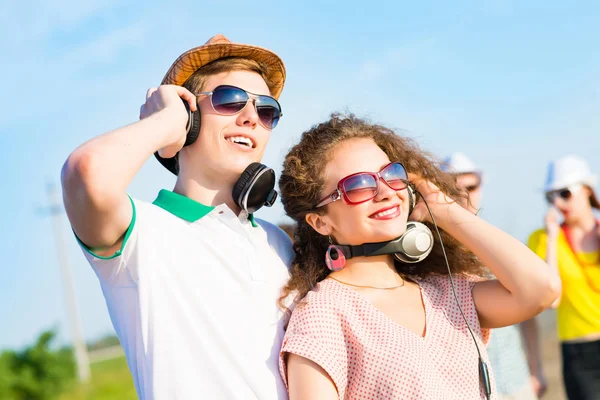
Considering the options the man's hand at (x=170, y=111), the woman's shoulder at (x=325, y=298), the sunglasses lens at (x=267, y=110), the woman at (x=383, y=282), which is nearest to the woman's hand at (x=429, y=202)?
the woman at (x=383, y=282)

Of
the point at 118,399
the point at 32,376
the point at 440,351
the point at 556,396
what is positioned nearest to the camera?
the point at 440,351

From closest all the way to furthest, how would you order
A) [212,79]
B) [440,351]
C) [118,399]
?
[440,351]
[212,79]
[118,399]

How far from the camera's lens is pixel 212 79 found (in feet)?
10.4

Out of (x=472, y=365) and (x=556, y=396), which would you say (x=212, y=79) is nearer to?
(x=472, y=365)

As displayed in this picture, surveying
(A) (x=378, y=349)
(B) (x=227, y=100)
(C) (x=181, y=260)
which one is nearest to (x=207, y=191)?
(B) (x=227, y=100)

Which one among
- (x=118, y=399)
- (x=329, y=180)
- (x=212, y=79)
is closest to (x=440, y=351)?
(x=329, y=180)

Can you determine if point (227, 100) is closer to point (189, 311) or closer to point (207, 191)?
point (207, 191)

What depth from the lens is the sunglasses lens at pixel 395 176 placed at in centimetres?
286

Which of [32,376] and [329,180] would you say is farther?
[32,376]

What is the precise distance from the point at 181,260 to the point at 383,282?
86 centimetres

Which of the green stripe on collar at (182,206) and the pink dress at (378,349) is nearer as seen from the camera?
the pink dress at (378,349)

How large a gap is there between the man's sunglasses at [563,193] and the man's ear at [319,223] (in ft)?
12.5

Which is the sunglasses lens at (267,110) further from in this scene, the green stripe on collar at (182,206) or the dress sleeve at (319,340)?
the dress sleeve at (319,340)

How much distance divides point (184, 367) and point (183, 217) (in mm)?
A: 609
